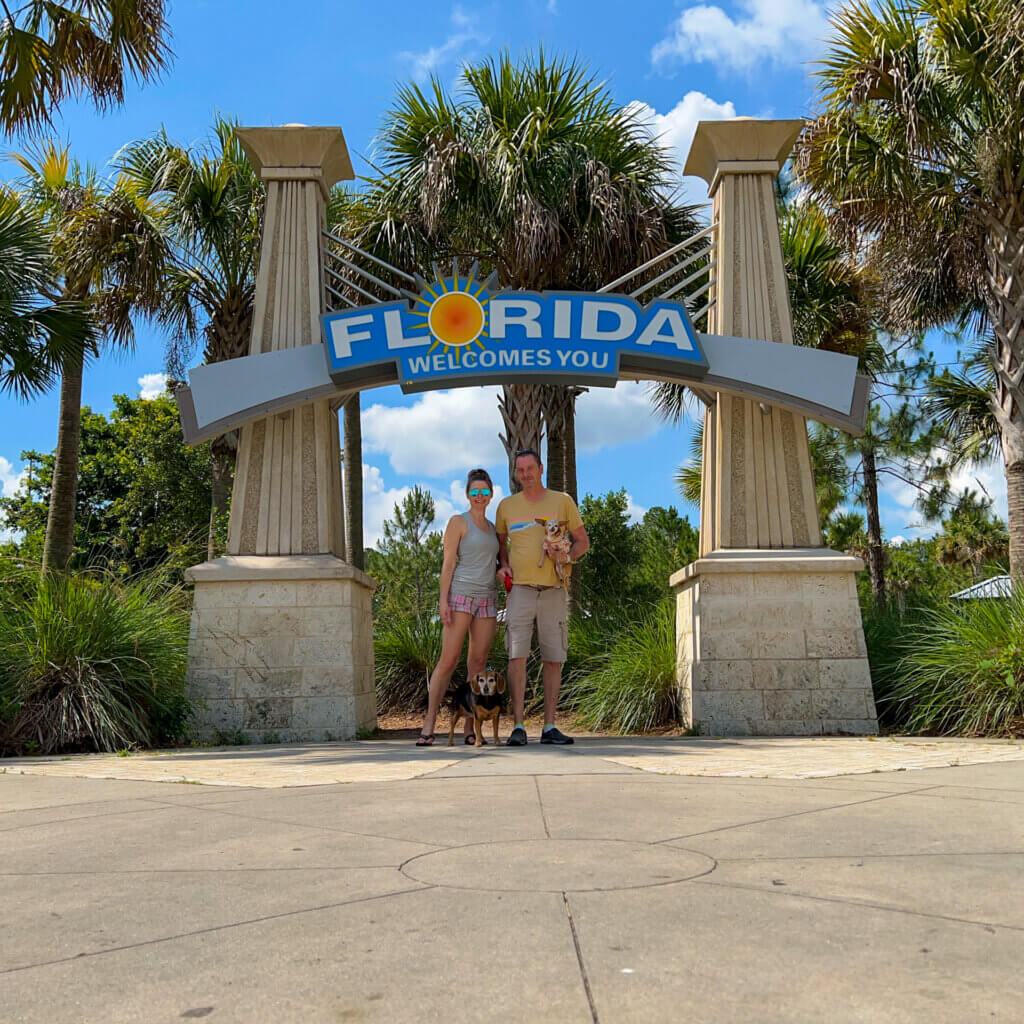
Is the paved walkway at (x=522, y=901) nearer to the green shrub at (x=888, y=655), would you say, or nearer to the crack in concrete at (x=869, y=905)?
the crack in concrete at (x=869, y=905)

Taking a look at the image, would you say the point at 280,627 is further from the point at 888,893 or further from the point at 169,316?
the point at 169,316

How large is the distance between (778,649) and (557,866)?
629 cm

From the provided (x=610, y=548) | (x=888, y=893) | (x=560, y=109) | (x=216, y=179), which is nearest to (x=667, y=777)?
(x=888, y=893)

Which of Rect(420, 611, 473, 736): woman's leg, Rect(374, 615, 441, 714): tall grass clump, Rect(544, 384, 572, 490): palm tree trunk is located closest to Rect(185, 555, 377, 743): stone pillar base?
Rect(420, 611, 473, 736): woman's leg

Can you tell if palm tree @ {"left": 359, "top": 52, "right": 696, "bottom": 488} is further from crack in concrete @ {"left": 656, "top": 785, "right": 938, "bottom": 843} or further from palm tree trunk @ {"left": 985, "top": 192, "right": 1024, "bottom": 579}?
crack in concrete @ {"left": 656, "top": 785, "right": 938, "bottom": 843}

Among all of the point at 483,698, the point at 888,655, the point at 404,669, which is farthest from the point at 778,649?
the point at 404,669

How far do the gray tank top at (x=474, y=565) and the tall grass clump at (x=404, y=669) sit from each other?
5343 mm

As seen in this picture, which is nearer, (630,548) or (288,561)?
(288,561)

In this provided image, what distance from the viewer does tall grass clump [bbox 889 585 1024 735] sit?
798 cm

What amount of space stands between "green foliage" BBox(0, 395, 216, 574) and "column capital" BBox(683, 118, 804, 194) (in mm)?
18745

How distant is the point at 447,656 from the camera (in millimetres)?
6992

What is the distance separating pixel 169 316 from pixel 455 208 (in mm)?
5941

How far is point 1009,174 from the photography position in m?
A: 11.5

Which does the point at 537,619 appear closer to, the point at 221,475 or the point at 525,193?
the point at 525,193
